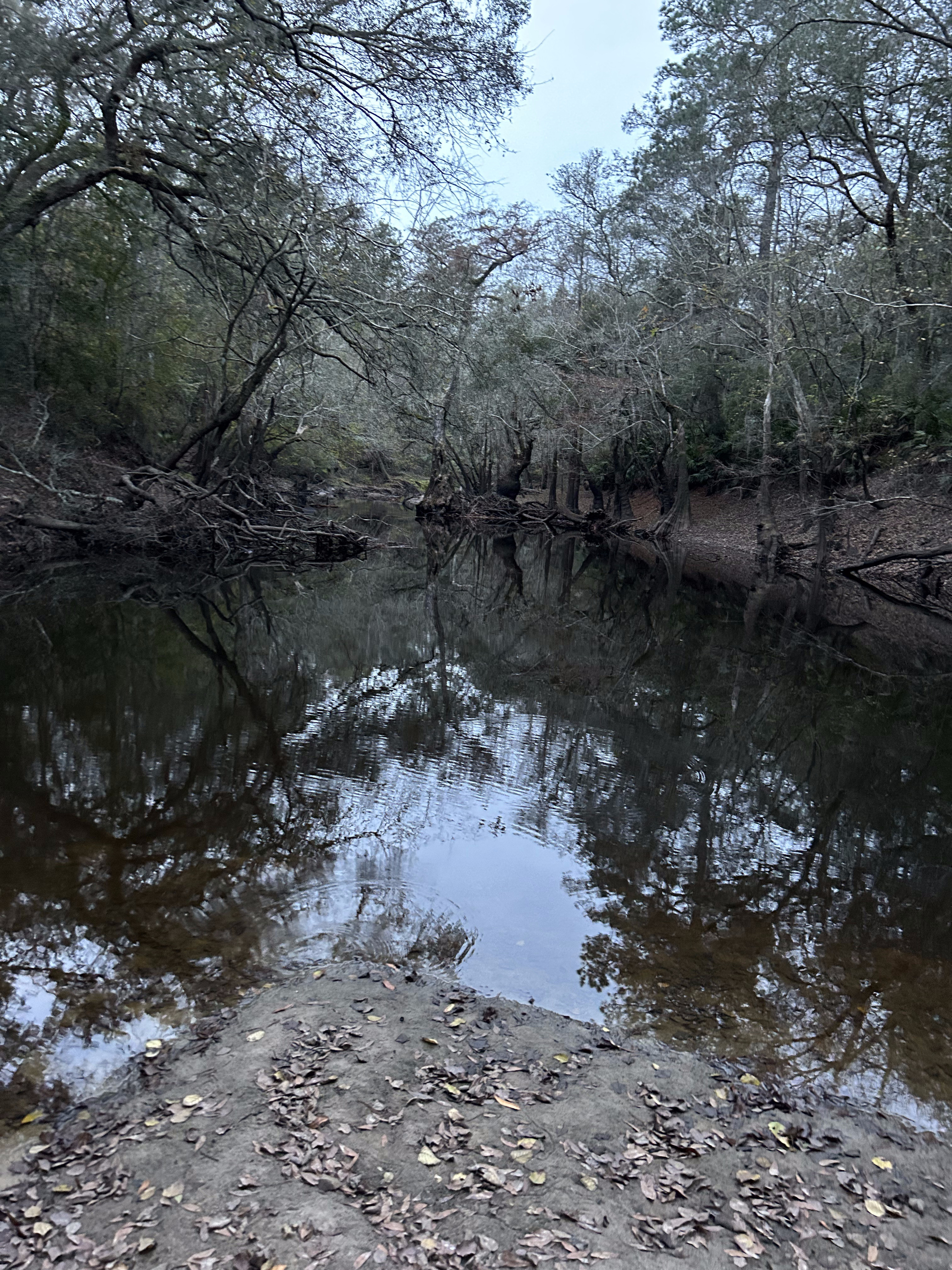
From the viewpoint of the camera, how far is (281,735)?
29.7 feet

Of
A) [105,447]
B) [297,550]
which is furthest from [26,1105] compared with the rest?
[105,447]

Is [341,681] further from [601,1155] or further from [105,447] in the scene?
[105,447]

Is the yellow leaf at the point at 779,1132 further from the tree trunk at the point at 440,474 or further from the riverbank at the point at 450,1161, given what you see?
the tree trunk at the point at 440,474

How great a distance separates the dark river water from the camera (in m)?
4.64

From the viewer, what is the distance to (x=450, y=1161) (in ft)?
11.0

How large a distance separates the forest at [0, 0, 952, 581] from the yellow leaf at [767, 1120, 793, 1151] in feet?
40.8

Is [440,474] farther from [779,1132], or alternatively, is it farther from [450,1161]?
[450,1161]

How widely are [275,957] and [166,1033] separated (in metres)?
0.83

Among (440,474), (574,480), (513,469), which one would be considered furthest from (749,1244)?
(574,480)

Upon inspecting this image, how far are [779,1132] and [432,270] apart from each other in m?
15.9

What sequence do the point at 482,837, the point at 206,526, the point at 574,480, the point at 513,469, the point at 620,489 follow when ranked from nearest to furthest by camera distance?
the point at 482,837
the point at 206,526
the point at 620,489
the point at 513,469
the point at 574,480

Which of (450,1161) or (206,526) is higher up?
(206,526)

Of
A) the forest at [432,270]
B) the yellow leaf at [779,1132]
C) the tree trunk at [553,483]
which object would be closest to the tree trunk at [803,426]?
the forest at [432,270]

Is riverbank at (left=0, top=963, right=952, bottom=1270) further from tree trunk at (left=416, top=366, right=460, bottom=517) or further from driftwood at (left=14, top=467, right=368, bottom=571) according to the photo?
tree trunk at (left=416, top=366, right=460, bottom=517)
